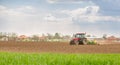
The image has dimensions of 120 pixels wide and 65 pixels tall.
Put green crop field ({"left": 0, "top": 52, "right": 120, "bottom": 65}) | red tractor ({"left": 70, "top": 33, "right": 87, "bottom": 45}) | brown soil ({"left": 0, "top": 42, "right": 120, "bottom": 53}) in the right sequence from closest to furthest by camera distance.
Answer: green crop field ({"left": 0, "top": 52, "right": 120, "bottom": 65}), brown soil ({"left": 0, "top": 42, "right": 120, "bottom": 53}), red tractor ({"left": 70, "top": 33, "right": 87, "bottom": 45})

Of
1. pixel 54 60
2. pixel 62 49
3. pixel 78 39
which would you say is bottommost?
pixel 62 49

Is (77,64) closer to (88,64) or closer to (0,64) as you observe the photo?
(88,64)

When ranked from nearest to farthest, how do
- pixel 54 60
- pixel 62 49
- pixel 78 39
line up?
1. pixel 54 60
2. pixel 62 49
3. pixel 78 39

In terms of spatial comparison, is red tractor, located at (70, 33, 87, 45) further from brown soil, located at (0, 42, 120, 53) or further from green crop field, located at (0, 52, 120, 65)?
green crop field, located at (0, 52, 120, 65)

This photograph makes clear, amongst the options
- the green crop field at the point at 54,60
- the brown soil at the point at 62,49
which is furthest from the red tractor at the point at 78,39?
the green crop field at the point at 54,60

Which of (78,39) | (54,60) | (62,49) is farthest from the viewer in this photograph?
(78,39)

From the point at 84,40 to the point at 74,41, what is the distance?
1.74 metres

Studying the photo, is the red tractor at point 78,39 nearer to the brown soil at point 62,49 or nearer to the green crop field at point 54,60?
the brown soil at point 62,49

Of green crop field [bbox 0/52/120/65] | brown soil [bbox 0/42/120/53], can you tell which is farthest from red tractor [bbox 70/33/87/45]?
green crop field [bbox 0/52/120/65]

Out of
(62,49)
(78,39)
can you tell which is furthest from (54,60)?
(78,39)


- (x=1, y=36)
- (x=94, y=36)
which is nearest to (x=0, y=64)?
(x=94, y=36)

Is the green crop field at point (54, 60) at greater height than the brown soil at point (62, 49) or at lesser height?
greater

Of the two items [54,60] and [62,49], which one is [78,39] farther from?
[54,60]

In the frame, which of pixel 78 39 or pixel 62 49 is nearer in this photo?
pixel 62 49
